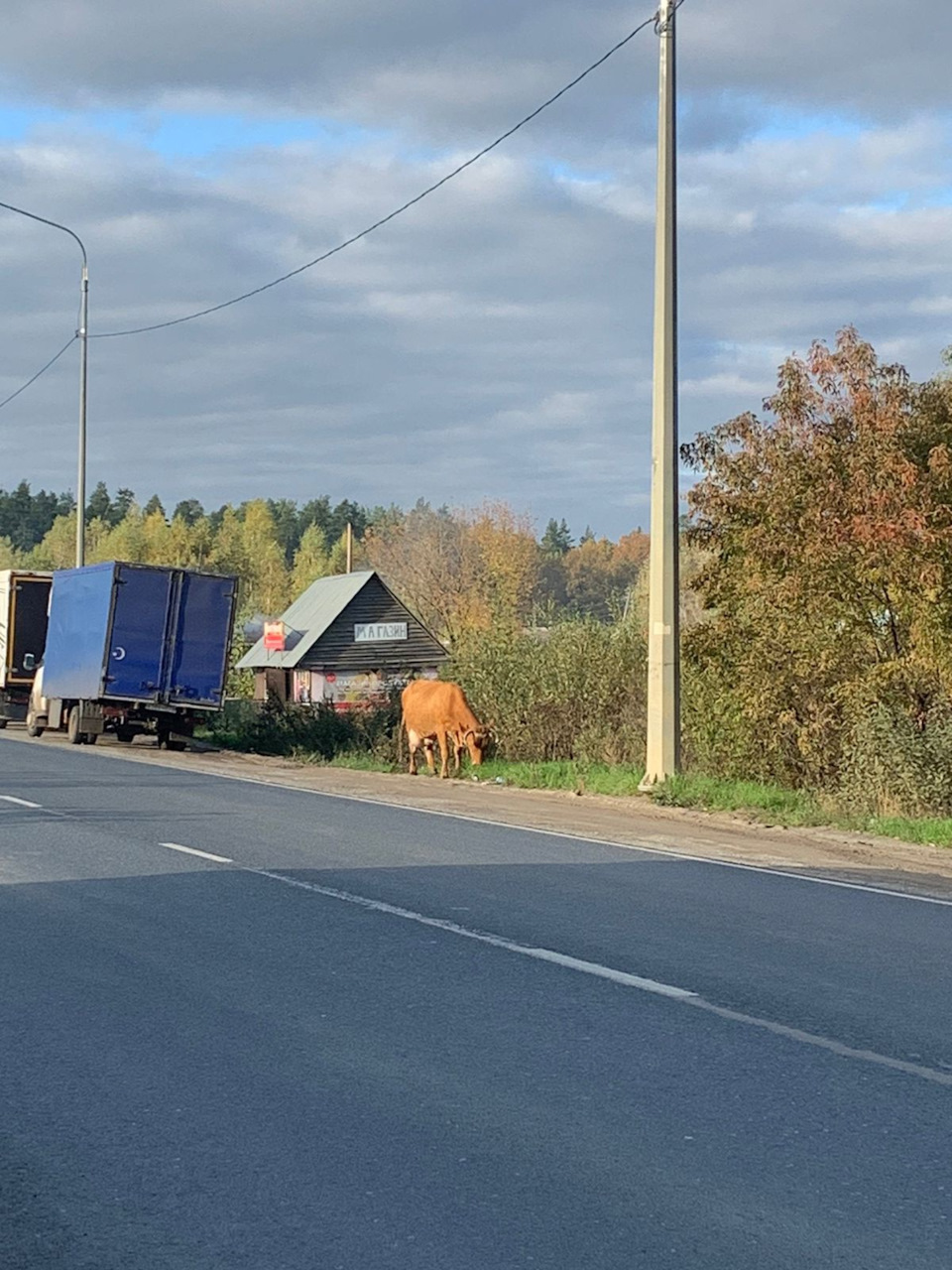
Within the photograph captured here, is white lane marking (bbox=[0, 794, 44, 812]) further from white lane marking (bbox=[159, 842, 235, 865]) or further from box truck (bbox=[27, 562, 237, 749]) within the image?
box truck (bbox=[27, 562, 237, 749])

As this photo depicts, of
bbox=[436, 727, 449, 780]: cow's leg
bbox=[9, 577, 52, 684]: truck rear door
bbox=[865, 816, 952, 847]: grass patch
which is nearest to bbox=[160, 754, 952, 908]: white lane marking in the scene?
bbox=[865, 816, 952, 847]: grass patch

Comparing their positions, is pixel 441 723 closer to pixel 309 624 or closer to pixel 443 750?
pixel 443 750

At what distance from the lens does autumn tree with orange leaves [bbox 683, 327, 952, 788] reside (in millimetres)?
17469

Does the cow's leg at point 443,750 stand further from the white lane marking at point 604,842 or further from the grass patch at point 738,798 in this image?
the grass patch at point 738,798

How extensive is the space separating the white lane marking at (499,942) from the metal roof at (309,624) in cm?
4747

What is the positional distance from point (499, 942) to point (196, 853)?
4868mm

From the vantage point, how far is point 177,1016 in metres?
7.71

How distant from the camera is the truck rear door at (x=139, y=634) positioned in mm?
30484

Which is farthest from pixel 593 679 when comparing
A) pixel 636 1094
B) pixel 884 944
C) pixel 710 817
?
pixel 636 1094

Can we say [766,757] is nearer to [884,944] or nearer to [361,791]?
[361,791]

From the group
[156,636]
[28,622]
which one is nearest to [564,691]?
[156,636]

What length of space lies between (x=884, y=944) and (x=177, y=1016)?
14.5 ft

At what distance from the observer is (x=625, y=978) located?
28.4 feet

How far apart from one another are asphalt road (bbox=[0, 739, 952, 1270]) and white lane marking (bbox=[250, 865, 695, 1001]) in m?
0.03
